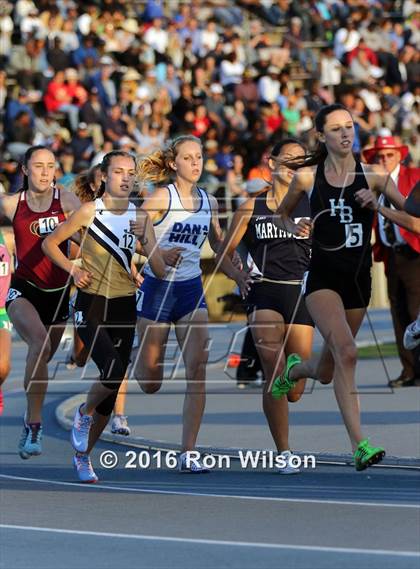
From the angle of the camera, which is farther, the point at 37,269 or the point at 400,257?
the point at 400,257

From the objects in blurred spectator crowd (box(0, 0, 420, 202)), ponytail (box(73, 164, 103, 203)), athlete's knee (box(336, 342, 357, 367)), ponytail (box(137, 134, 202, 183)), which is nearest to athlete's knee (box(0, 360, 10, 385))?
ponytail (box(137, 134, 202, 183))

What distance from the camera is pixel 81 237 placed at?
1083 cm

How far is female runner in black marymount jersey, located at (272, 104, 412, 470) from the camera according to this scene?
962 centimetres

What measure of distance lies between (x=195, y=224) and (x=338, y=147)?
4.65ft

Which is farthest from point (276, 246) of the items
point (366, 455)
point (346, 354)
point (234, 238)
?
point (366, 455)

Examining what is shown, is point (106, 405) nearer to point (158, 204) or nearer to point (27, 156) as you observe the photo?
point (158, 204)

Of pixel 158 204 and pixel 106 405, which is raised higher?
pixel 158 204

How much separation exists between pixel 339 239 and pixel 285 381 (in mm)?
Result: 1173

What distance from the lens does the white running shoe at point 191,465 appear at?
10.7m

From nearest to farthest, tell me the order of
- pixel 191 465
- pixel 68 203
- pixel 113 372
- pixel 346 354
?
pixel 346 354, pixel 113 372, pixel 191 465, pixel 68 203

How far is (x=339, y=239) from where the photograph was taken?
9.85 metres

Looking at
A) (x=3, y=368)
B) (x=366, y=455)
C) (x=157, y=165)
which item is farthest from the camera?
(x=157, y=165)

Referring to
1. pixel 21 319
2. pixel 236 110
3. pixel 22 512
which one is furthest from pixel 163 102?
pixel 22 512

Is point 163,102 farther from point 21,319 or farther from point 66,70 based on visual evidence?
point 21,319
